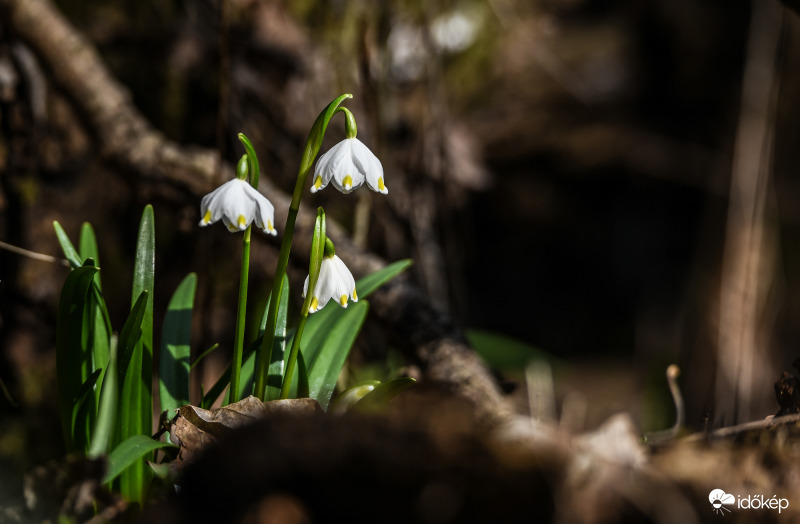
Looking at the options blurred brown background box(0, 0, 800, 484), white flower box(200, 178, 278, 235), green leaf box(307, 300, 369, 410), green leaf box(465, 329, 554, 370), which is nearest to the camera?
white flower box(200, 178, 278, 235)

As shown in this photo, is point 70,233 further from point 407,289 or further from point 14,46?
point 407,289

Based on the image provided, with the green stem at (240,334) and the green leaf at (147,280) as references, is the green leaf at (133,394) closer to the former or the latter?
the green leaf at (147,280)

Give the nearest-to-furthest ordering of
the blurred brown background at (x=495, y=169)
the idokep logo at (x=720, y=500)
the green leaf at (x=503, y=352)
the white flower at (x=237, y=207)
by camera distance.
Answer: the idokep logo at (x=720, y=500) → the white flower at (x=237, y=207) → the green leaf at (x=503, y=352) → the blurred brown background at (x=495, y=169)

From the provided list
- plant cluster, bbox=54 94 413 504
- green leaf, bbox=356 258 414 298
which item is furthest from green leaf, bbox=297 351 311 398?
green leaf, bbox=356 258 414 298

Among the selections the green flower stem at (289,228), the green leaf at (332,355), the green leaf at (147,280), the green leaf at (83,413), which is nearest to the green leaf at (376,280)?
the green leaf at (332,355)

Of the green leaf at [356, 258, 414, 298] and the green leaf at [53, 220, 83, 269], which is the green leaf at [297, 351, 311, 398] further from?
the green leaf at [53, 220, 83, 269]

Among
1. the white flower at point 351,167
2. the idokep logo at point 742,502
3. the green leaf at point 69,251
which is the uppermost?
the white flower at point 351,167

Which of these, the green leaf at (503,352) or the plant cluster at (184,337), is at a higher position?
the plant cluster at (184,337)
